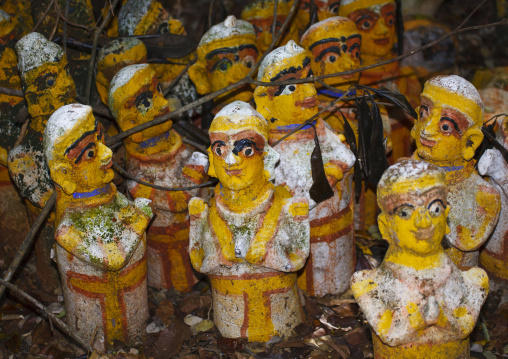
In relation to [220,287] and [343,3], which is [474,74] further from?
[220,287]

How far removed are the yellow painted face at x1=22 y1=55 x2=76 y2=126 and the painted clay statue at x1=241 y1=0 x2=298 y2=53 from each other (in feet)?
7.06

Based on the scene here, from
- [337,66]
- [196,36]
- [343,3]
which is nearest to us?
[337,66]

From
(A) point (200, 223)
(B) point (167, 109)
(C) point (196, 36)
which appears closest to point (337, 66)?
(B) point (167, 109)

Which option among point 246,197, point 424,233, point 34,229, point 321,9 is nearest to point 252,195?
point 246,197

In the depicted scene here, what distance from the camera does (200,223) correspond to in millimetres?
4129

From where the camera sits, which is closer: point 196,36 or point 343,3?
point 343,3

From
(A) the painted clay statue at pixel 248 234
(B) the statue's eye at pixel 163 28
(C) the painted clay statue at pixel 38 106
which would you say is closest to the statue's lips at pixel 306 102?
(A) the painted clay statue at pixel 248 234

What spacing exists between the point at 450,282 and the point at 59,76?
3039 mm

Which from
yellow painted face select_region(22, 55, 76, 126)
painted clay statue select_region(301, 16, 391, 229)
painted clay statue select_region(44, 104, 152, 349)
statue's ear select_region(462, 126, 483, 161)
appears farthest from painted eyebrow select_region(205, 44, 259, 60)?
statue's ear select_region(462, 126, 483, 161)

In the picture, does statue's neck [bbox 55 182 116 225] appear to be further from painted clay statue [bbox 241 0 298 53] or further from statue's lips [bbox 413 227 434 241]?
painted clay statue [bbox 241 0 298 53]

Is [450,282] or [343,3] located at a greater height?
[343,3]

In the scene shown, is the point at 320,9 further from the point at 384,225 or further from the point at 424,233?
the point at 424,233

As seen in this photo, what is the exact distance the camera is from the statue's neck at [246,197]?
388 cm

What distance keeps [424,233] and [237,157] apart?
1.16 meters
